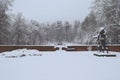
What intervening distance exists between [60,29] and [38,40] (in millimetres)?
15749

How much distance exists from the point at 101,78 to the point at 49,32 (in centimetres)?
7775

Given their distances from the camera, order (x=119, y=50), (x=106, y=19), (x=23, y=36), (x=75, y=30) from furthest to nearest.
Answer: (x=75, y=30) → (x=23, y=36) → (x=106, y=19) → (x=119, y=50)

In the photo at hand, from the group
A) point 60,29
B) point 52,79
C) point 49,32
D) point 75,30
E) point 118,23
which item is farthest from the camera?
point 75,30

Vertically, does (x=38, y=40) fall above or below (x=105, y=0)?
below

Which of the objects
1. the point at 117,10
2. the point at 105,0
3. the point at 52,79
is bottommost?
the point at 52,79

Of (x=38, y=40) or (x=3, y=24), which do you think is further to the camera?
(x=38, y=40)

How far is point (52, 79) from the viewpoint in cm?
739

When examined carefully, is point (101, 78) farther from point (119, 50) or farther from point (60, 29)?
point (60, 29)

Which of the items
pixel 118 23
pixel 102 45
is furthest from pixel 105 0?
pixel 102 45

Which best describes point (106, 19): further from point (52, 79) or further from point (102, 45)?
point (52, 79)

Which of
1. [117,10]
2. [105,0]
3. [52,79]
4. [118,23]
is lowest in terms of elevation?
[52,79]

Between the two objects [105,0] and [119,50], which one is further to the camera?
[105,0]

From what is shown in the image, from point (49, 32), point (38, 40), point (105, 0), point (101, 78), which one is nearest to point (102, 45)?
point (101, 78)

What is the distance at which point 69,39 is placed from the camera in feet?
285
